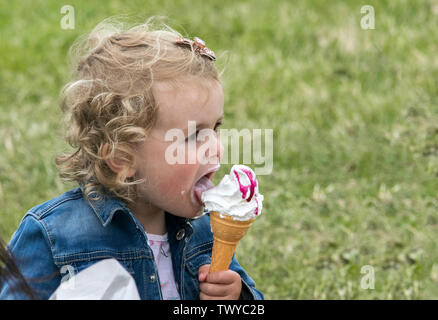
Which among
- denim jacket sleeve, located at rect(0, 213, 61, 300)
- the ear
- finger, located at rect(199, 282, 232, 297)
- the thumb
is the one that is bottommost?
finger, located at rect(199, 282, 232, 297)

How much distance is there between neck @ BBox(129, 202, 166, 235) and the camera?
2.42m

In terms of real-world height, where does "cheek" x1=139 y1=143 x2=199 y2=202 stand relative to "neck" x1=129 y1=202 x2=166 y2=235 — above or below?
above

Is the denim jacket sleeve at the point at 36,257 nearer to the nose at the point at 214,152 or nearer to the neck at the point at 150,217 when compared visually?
the neck at the point at 150,217

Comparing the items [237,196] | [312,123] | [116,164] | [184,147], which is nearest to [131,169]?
[116,164]

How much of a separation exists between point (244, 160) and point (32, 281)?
2617 mm

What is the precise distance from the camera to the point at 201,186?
2279mm

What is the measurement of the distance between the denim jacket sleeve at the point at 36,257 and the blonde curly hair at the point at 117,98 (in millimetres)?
210

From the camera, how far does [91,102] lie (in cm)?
231

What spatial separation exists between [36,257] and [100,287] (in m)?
0.42

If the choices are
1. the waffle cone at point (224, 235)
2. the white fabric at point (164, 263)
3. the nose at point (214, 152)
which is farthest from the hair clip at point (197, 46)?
the white fabric at point (164, 263)

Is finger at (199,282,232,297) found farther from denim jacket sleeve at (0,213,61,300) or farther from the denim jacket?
denim jacket sleeve at (0,213,61,300)

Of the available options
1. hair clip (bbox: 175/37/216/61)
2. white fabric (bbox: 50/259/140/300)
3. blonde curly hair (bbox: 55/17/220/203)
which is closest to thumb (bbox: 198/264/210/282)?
blonde curly hair (bbox: 55/17/220/203)

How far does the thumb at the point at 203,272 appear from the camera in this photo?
93.0 inches

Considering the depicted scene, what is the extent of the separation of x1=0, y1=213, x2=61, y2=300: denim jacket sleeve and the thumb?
484 mm
